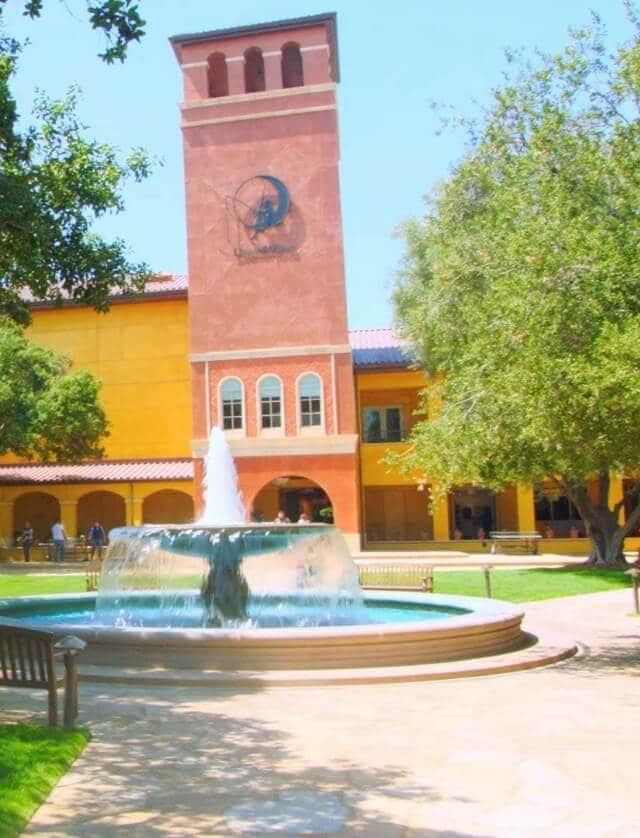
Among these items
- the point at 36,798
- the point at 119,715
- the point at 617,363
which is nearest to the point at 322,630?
the point at 119,715

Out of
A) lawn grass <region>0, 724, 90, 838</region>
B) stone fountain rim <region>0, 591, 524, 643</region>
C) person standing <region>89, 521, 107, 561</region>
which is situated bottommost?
lawn grass <region>0, 724, 90, 838</region>

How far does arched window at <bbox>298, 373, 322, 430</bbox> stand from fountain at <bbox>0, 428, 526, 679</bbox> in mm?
16022

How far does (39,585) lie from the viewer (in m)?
23.1

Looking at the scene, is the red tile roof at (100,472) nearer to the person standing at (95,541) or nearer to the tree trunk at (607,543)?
the person standing at (95,541)

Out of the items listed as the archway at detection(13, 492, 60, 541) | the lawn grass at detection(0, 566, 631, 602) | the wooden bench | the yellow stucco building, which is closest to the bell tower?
the yellow stucco building

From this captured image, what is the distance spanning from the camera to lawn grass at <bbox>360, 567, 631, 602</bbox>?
58.9ft

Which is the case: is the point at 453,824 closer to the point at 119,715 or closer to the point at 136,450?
the point at 119,715

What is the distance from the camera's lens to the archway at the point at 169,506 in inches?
1501

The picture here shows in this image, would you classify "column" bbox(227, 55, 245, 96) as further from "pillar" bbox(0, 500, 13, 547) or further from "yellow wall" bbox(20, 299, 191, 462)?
"pillar" bbox(0, 500, 13, 547)

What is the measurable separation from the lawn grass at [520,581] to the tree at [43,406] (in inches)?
573

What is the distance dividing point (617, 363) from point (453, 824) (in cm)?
572

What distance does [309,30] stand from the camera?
109 feet

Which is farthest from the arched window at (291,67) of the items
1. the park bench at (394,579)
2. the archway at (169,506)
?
the park bench at (394,579)

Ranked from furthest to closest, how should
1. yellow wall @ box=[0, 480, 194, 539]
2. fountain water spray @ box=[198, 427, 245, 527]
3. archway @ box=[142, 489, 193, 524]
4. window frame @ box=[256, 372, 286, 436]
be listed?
archway @ box=[142, 489, 193, 524] → yellow wall @ box=[0, 480, 194, 539] → window frame @ box=[256, 372, 286, 436] → fountain water spray @ box=[198, 427, 245, 527]
